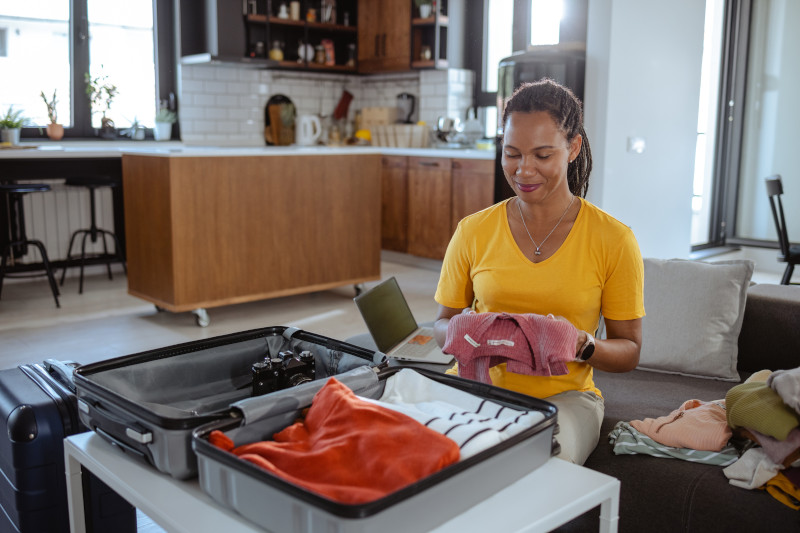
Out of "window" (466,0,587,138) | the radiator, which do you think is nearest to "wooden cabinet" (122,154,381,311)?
the radiator

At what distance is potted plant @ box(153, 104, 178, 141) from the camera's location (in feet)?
20.0

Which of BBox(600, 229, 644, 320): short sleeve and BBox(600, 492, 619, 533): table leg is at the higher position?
BBox(600, 229, 644, 320): short sleeve

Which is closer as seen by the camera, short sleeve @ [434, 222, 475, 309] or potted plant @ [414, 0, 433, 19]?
short sleeve @ [434, 222, 475, 309]

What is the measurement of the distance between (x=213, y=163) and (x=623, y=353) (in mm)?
3133

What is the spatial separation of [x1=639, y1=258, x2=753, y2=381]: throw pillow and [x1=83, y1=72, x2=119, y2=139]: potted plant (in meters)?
4.71

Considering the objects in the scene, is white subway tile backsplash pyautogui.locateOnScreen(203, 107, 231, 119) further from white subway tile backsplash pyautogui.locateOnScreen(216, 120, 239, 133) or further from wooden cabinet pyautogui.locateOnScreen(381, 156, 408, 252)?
wooden cabinet pyautogui.locateOnScreen(381, 156, 408, 252)

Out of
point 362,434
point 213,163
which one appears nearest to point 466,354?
point 362,434

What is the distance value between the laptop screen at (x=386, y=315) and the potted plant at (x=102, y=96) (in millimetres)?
4186

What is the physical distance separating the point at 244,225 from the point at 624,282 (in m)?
3.14

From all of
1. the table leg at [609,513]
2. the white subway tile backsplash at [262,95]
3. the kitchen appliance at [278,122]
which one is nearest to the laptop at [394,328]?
the table leg at [609,513]

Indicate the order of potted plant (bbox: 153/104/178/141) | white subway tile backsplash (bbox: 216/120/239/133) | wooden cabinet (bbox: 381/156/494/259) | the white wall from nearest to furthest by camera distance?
the white wall < wooden cabinet (bbox: 381/156/494/259) < potted plant (bbox: 153/104/178/141) < white subway tile backsplash (bbox: 216/120/239/133)

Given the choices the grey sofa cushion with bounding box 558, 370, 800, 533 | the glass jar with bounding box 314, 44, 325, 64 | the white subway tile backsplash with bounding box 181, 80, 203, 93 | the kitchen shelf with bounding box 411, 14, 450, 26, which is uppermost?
the kitchen shelf with bounding box 411, 14, 450, 26

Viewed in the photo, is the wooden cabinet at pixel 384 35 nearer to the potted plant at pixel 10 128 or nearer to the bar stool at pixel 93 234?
the bar stool at pixel 93 234

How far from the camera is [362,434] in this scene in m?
1.04
